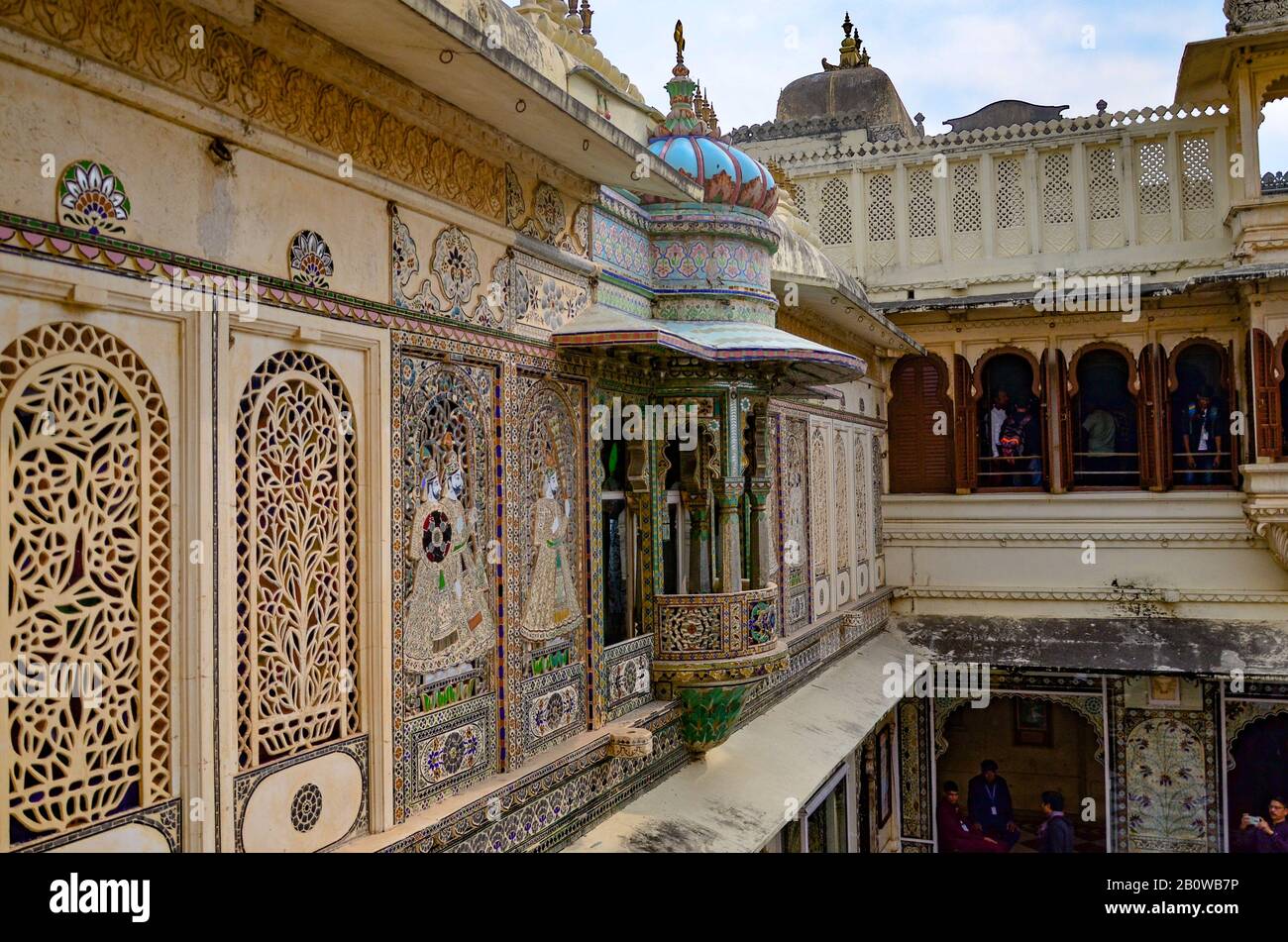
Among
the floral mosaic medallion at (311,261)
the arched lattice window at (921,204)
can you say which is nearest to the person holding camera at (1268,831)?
the arched lattice window at (921,204)

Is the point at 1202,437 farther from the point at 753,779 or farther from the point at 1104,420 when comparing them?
the point at 753,779

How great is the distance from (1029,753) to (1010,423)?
5.54 m

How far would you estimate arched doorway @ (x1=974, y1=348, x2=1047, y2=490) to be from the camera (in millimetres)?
14594

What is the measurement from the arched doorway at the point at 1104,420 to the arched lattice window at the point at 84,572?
13.0 m

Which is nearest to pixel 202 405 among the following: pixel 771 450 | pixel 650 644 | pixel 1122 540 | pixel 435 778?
pixel 435 778

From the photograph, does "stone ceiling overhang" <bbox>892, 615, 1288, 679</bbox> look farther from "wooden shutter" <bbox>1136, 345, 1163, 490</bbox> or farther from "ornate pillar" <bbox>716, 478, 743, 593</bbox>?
"ornate pillar" <bbox>716, 478, 743, 593</bbox>

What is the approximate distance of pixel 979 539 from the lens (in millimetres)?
14656

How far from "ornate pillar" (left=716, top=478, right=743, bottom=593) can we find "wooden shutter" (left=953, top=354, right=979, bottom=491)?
8059 mm

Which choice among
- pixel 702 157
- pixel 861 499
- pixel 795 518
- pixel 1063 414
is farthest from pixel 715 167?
pixel 1063 414

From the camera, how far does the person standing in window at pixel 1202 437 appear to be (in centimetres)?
1390

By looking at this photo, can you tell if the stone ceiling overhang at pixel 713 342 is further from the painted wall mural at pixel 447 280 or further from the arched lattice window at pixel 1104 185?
the arched lattice window at pixel 1104 185

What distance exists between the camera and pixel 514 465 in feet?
18.9

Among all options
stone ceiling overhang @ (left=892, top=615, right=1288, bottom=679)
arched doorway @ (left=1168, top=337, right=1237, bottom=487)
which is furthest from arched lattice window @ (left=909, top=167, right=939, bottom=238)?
stone ceiling overhang @ (left=892, top=615, right=1288, bottom=679)
